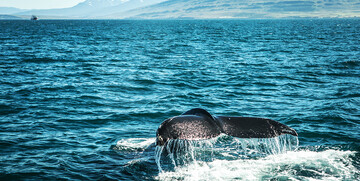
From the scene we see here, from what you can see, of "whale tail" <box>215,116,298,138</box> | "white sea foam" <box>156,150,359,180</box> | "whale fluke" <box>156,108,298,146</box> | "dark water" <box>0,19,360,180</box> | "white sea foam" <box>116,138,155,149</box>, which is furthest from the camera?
"white sea foam" <box>116,138,155,149</box>

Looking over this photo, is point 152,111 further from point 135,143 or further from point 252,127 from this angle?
point 252,127

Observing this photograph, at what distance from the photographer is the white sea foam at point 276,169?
7047 mm

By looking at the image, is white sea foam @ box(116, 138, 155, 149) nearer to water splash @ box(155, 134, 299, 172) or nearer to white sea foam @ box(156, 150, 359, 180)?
water splash @ box(155, 134, 299, 172)

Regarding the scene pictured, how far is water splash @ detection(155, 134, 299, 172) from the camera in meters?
7.70

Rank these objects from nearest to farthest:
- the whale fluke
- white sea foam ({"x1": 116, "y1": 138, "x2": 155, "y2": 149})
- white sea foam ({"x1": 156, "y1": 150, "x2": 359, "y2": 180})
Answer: the whale fluke
white sea foam ({"x1": 156, "y1": 150, "x2": 359, "y2": 180})
white sea foam ({"x1": 116, "y1": 138, "x2": 155, "y2": 149})

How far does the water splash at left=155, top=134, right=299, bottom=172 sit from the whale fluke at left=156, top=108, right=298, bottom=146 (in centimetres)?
135

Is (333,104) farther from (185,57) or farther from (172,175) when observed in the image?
(185,57)

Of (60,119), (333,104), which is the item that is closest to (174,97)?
(60,119)

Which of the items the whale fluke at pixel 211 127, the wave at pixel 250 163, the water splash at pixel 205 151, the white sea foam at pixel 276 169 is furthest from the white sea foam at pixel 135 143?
the whale fluke at pixel 211 127

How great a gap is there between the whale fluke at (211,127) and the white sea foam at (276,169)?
1465 millimetres

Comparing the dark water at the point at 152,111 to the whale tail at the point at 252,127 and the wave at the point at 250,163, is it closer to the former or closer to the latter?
the wave at the point at 250,163

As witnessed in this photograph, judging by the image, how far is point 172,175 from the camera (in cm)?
712

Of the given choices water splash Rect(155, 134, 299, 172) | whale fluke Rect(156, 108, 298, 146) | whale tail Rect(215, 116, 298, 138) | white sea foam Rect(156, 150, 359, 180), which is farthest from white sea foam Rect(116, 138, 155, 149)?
whale tail Rect(215, 116, 298, 138)

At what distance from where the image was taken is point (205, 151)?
8688 millimetres
